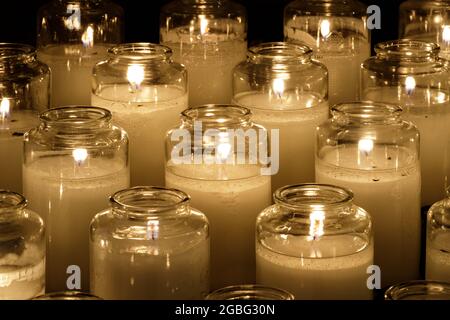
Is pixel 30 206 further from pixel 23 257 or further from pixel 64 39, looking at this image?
pixel 64 39

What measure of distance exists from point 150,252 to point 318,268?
8.0 inches

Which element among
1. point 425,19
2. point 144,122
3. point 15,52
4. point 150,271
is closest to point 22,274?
point 150,271

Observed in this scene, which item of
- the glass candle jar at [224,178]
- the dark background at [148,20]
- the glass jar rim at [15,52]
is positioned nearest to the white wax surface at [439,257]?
the glass candle jar at [224,178]

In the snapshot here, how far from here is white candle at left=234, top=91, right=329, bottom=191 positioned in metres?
1.74

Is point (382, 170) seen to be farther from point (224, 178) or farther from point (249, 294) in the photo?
point (249, 294)

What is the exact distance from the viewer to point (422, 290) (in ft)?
4.17

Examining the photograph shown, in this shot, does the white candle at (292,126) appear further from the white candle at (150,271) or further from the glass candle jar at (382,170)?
the white candle at (150,271)

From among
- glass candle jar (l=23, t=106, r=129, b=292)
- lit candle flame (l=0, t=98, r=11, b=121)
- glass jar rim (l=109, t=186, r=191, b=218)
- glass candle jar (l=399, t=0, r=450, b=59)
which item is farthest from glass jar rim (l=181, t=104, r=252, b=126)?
glass candle jar (l=399, t=0, r=450, b=59)

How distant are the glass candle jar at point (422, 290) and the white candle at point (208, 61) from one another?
0.78 meters

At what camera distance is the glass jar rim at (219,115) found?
63.0 inches

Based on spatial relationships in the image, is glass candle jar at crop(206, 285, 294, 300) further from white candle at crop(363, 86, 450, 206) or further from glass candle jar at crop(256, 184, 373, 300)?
white candle at crop(363, 86, 450, 206)

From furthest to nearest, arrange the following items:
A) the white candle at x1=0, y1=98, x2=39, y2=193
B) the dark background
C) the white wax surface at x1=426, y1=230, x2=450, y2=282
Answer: the dark background, the white candle at x1=0, y1=98, x2=39, y2=193, the white wax surface at x1=426, y1=230, x2=450, y2=282

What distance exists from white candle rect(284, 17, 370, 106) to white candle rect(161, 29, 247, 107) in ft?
0.42
